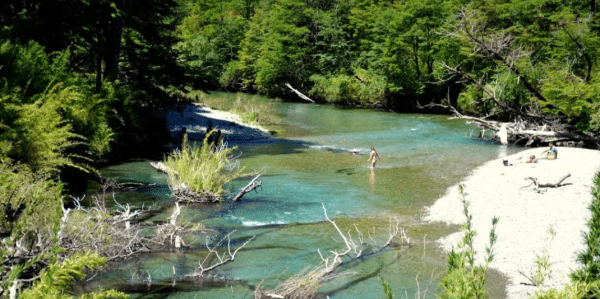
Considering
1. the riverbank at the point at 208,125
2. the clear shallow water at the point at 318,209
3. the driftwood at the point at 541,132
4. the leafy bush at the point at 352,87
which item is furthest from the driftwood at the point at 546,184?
the leafy bush at the point at 352,87

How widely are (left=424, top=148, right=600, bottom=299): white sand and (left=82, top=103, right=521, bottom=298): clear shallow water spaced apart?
2.74ft

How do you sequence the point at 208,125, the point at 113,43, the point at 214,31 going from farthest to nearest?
the point at 214,31, the point at 208,125, the point at 113,43

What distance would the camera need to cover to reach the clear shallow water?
29.6ft

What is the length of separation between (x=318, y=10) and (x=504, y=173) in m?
45.3

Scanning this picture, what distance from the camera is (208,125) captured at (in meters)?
28.8

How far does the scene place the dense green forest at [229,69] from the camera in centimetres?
1057

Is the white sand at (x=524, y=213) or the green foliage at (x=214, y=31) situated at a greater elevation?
the green foliage at (x=214, y=31)

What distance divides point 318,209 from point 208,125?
52.4 feet

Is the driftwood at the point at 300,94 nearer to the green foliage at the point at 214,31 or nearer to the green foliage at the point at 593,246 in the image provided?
the green foliage at the point at 214,31

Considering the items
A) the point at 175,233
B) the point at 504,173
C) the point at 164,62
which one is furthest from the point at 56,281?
the point at 164,62

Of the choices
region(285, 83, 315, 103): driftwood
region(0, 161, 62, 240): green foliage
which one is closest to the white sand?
region(0, 161, 62, 240): green foliage

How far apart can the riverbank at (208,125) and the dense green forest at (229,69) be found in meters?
2.25

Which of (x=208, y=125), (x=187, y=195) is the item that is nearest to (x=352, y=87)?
(x=208, y=125)

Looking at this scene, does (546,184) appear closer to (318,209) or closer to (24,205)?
(318,209)
